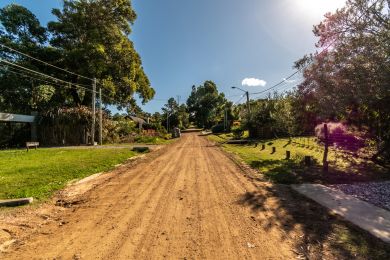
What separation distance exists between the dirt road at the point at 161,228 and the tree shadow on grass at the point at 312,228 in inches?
6.6

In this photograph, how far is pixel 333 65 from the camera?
14305 mm

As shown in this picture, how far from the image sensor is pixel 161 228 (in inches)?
241

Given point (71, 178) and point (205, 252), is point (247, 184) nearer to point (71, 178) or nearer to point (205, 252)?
point (205, 252)

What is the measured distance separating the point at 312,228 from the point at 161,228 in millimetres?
2957

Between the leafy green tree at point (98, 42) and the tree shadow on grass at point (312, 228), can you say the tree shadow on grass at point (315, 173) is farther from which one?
the leafy green tree at point (98, 42)

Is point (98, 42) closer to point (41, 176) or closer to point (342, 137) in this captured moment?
point (41, 176)

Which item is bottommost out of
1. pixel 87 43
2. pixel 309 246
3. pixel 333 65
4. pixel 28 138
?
pixel 309 246

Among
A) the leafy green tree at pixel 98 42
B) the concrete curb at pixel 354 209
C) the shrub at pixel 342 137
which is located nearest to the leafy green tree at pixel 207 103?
the leafy green tree at pixel 98 42

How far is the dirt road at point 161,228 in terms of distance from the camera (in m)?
5.02

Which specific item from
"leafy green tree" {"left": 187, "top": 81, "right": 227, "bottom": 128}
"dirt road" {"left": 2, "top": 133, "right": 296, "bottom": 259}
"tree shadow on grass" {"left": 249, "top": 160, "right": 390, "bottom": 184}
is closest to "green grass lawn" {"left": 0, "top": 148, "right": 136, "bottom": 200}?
"dirt road" {"left": 2, "top": 133, "right": 296, "bottom": 259}

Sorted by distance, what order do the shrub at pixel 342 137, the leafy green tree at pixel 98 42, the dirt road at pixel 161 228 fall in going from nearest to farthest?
the dirt road at pixel 161 228 < the shrub at pixel 342 137 < the leafy green tree at pixel 98 42

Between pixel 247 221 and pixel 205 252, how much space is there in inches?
71.9

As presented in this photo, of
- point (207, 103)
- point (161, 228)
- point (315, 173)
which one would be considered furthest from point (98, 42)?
point (207, 103)

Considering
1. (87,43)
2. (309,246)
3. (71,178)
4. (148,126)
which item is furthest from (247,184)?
(148,126)
